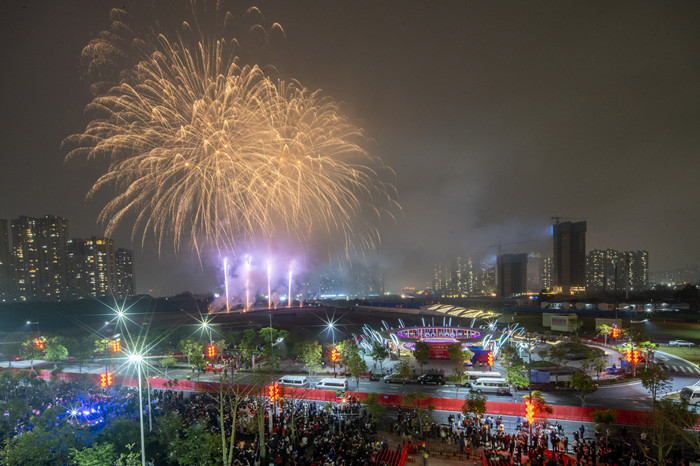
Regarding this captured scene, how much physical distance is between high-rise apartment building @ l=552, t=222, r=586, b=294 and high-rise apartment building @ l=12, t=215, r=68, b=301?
186505 millimetres

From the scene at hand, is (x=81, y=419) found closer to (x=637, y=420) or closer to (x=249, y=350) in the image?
(x=249, y=350)

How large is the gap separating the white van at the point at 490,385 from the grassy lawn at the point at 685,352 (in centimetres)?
2645

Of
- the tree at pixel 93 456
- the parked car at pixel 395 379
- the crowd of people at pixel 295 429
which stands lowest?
the parked car at pixel 395 379

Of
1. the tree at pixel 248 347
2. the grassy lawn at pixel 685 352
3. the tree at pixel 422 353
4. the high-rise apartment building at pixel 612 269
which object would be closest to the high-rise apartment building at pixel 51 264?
the tree at pixel 248 347

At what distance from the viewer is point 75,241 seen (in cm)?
10719

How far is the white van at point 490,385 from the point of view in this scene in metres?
30.9

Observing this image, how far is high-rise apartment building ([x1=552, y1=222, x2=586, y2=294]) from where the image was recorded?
167250 millimetres

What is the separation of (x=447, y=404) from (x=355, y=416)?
6.46 meters

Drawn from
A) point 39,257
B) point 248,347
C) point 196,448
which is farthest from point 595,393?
point 39,257

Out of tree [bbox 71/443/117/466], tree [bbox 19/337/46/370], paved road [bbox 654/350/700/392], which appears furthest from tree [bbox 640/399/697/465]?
tree [bbox 19/337/46/370]

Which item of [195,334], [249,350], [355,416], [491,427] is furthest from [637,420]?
[195,334]

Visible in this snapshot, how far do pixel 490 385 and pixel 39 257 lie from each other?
116 m

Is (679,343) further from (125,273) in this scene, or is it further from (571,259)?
(125,273)

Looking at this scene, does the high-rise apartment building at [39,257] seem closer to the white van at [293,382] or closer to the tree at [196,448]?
the white van at [293,382]
